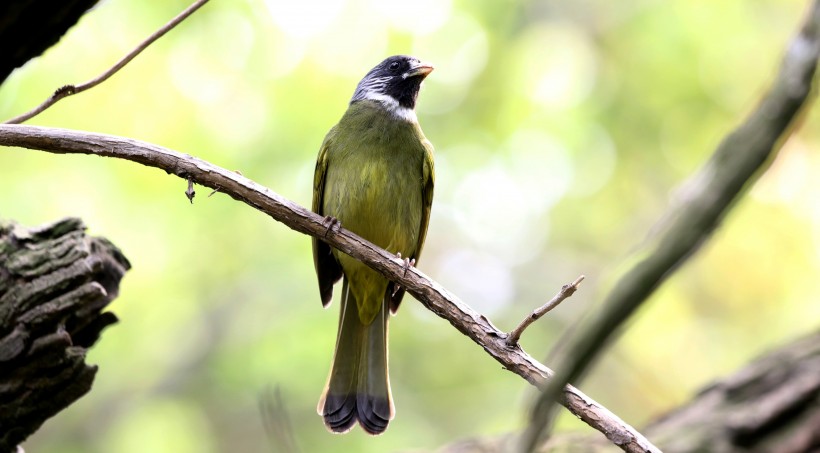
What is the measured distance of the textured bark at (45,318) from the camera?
121 inches

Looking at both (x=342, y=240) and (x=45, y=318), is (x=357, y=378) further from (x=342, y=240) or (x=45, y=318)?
(x=45, y=318)

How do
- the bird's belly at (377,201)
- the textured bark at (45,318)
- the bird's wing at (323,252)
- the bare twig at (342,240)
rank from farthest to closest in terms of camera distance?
the bird's wing at (323,252) < the bird's belly at (377,201) < the textured bark at (45,318) < the bare twig at (342,240)

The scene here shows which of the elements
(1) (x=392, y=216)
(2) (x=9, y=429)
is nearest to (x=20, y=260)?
(2) (x=9, y=429)

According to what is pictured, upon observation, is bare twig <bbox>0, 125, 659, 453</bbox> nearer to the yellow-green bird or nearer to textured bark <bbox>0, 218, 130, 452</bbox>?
textured bark <bbox>0, 218, 130, 452</bbox>

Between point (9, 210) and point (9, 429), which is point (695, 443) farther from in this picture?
point (9, 210)

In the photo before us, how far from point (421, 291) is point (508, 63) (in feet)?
17.8

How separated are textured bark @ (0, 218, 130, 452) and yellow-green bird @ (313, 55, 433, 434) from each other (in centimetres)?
130

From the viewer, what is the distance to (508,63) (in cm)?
814

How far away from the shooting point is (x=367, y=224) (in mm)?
4340

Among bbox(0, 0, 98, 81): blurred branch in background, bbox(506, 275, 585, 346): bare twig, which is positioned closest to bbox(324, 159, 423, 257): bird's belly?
bbox(506, 275, 585, 346): bare twig

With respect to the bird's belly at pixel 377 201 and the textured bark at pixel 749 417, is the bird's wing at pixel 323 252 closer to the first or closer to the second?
the bird's belly at pixel 377 201

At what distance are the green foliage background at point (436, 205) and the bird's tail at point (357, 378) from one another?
1914 mm

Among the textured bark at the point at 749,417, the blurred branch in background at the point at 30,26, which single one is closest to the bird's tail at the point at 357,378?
the textured bark at the point at 749,417

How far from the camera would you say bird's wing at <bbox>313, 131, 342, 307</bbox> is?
4562mm
